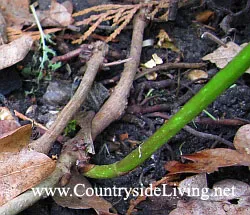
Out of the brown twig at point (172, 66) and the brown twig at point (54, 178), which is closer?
the brown twig at point (54, 178)

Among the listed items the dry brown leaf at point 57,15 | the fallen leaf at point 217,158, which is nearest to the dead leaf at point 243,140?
the fallen leaf at point 217,158

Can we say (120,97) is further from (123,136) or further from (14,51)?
(14,51)

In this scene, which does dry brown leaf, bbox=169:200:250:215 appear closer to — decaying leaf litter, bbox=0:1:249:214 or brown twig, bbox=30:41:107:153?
decaying leaf litter, bbox=0:1:249:214

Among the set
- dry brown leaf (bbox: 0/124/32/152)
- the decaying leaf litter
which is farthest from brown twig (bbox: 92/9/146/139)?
dry brown leaf (bbox: 0/124/32/152)

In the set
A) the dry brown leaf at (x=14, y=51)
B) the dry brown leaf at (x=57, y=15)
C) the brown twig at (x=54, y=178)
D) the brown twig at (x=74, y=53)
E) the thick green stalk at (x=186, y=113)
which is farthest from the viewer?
the dry brown leaf at (x=57, y=15)

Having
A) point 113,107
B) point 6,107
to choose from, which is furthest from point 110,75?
point 6,107

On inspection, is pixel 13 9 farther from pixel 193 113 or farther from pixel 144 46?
pixel 193 113

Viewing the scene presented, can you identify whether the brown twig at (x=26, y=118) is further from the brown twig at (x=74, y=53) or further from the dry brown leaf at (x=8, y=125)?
the brown twig at (x=74, y=53)

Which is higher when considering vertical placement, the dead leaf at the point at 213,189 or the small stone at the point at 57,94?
the small stone at the point at 57,94
